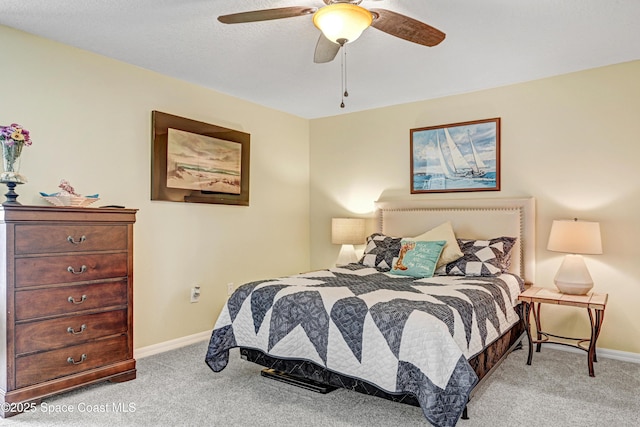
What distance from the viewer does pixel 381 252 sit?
13.1 feet

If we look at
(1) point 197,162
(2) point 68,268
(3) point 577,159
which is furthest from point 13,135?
(3) point 577,159

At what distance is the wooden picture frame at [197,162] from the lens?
143 inches

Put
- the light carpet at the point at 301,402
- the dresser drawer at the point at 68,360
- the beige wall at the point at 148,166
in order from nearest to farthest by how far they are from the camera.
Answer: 1. the light carpet at the point at 301,402
2. the dresser drawer at the point at 68,360
3. the beige wall at the point at 148,166

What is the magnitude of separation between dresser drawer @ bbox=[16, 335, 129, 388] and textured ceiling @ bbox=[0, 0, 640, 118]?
6.61 feet

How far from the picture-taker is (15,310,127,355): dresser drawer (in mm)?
2482

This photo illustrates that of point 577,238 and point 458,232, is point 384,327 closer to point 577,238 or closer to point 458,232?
point 577,238

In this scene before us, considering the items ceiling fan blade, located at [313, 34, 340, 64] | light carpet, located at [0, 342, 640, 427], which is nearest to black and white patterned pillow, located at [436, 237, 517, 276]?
light carpet, located at [0, 342, 640, 427]

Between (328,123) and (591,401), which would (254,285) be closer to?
(591,401)

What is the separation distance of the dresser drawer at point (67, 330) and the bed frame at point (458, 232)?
0.86 metres

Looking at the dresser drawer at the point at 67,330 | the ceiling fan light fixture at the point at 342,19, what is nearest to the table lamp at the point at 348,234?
the dresser drawer at the point at 67,330

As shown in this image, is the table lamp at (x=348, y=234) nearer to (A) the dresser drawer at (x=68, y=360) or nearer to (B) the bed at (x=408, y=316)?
(B) the bed at (x=408, y=316)

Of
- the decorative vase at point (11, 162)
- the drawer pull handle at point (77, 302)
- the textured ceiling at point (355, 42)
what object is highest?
the textured ceiling at point (355, 42)

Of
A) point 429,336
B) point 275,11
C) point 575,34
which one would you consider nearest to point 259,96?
point 275,11

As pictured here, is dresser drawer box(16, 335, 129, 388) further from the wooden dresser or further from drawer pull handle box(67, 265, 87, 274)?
drawer pull handle box(67, 265, 87, 274)
